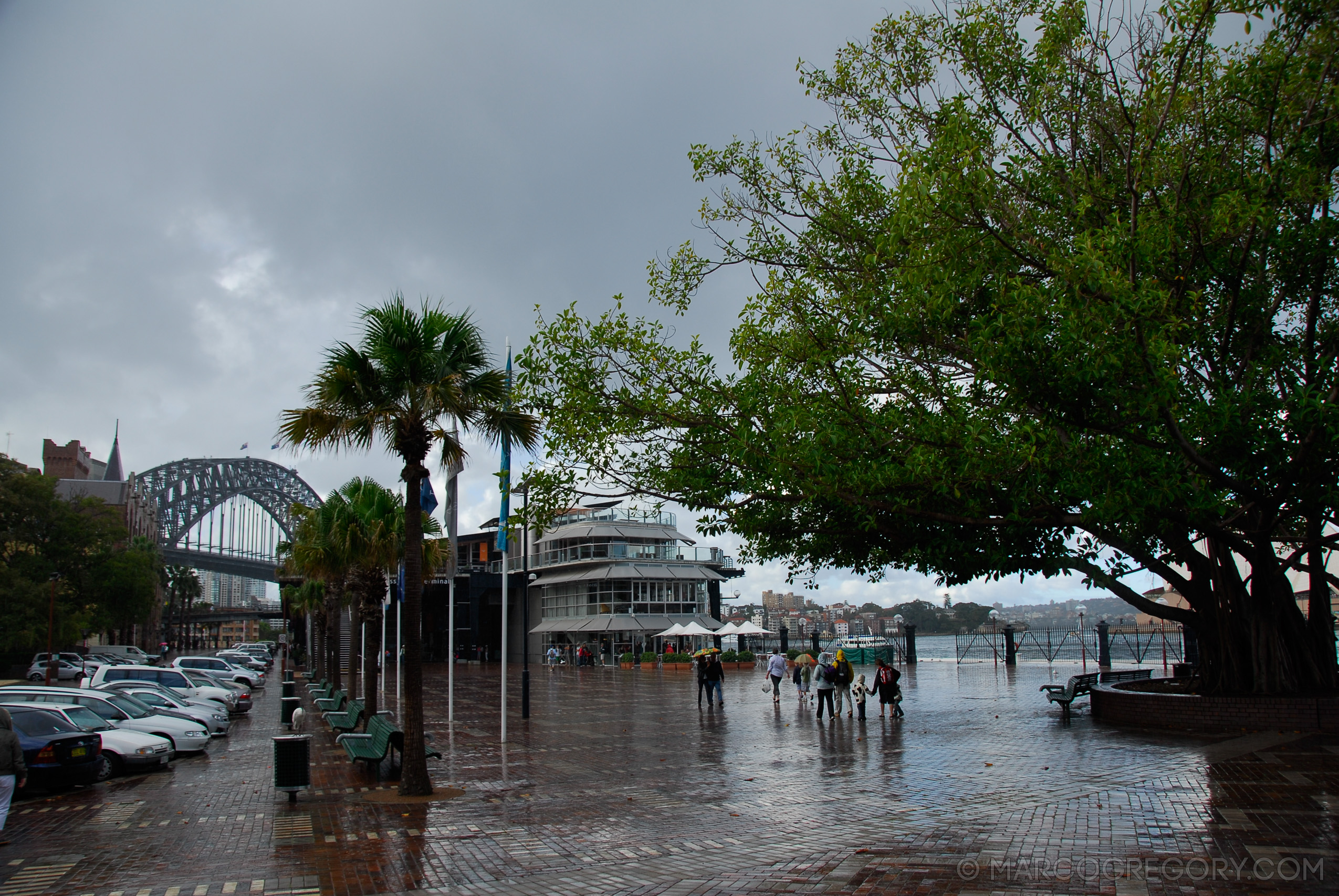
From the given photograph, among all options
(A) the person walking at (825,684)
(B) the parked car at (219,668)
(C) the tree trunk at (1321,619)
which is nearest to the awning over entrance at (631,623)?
(B) the parked car at (219,668)

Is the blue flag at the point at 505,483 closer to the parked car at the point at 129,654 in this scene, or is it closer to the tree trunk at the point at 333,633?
the tree trunk at the point at 333,633

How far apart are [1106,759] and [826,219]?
10091 millimetres

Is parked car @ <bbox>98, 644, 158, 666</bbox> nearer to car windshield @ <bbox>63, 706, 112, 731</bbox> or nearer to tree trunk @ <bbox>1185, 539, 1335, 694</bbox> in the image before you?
car windshield @ <bbox>63, 706, 112, 731</bbox>

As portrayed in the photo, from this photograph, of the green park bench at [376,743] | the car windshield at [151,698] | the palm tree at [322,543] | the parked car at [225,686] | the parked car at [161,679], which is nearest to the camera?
the green park bench at [376,743]

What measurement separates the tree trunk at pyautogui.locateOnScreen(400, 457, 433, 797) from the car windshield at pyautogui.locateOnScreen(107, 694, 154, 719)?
914cm

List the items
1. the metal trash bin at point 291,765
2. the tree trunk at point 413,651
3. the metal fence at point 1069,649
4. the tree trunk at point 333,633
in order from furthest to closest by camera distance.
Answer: the metal fence at point 1069,649, the tree trunk at point 333,633, the tree trunk at point 413,651, the metal trash bin at point 291,765

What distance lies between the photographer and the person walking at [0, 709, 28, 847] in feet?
29.7

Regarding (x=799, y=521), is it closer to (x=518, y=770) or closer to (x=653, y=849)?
(x=518, y=770)

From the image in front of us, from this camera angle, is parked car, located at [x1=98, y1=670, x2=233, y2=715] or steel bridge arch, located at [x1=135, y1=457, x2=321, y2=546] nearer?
parked car, located at [x1=98, y1=670, x2=233, y2=715]

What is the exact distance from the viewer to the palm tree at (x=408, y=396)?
1286 centimetres

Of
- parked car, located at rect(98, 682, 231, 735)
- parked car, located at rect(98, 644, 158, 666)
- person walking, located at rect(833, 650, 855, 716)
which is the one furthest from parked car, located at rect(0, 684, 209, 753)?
parked car, located at rect(98, 644, 158, 666)

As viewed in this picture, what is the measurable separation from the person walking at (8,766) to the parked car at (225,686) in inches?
822

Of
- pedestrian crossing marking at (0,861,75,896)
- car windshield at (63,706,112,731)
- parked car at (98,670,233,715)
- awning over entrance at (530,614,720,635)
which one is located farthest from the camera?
awning over entrance at (530,614,720,635)

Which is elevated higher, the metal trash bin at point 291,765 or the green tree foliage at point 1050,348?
the green tree foliage at point 1050,348
